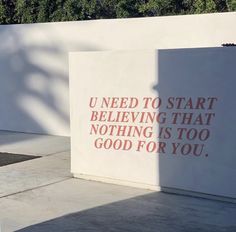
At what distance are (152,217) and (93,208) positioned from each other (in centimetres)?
85

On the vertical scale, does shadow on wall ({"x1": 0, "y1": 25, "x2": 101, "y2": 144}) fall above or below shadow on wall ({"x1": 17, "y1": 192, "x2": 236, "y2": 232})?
above

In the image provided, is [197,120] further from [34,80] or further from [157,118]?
[34,80]

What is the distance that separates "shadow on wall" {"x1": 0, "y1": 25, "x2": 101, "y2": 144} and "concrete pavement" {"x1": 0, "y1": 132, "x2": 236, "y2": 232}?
4381mm

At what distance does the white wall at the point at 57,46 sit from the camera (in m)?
12.1

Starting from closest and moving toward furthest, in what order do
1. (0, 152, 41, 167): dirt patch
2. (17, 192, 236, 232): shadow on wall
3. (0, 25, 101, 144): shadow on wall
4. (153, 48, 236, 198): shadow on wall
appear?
1. (17, 192, 236, 232): shadow on wall
2. (153, 48, 236, 198): shadow on wall
3. (0, 152, 41, 167): dirt patch
4. (0, 25, 101, 144): shadow on wall

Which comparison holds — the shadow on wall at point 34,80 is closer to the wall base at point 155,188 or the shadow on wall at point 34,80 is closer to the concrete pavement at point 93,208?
the concrete pavement at point 93,208

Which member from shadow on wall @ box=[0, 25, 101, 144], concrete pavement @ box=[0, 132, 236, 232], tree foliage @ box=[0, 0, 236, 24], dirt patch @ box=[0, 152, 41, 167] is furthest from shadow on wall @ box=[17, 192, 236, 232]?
tree foliage @ box=[0, 0, 236, 24]

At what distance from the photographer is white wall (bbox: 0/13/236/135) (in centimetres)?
1209

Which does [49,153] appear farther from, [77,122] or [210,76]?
[210,76]

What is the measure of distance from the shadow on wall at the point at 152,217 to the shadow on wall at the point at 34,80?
21.1 feet

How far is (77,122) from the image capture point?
9.39 meters

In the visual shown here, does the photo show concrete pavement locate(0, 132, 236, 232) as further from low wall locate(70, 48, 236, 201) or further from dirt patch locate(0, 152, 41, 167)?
dirt patch locate(0, 152, 41, 167)

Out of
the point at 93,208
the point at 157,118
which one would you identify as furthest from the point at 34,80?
the point at 93,208

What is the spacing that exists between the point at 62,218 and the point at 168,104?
2.12m
